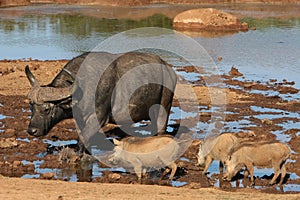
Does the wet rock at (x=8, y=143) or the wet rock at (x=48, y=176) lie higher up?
the wet rock at (x=48, y=176)

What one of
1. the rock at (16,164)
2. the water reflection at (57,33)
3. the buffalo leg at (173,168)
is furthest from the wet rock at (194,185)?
the water reflection at (57,33)

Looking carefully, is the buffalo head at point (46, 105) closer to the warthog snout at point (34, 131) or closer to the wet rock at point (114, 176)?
the warthog snout at point (34, 131)

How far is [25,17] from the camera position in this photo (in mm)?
42906

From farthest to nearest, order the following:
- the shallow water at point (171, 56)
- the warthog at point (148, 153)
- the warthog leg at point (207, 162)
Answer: the shallow water at point (171, 56) → the warthog leg at point (207, 162) → the warthog at point (148, 153)

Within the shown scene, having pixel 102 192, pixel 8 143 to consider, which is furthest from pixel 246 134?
pixel 102 192

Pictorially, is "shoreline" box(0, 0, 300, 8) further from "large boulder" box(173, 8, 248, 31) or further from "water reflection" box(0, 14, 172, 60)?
"large boulder" box(173, 8, 248, 31)

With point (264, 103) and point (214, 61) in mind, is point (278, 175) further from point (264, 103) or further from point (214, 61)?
point (214, 61)

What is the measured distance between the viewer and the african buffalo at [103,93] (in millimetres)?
10500

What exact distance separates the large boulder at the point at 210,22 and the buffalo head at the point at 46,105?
25.3 m

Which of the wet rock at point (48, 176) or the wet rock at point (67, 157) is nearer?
the wet rock at point (48, 176)

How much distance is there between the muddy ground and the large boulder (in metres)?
15.6

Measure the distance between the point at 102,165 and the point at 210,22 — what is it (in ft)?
83.3

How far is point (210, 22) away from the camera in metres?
35.4

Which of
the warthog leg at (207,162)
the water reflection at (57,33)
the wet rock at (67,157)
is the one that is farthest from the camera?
the water reflection at (57,33)
